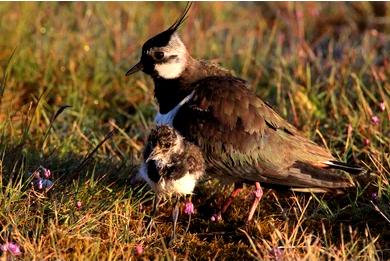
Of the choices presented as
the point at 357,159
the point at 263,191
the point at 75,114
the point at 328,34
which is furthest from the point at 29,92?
the point at 328,34

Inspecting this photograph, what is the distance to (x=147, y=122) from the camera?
20.9 ft

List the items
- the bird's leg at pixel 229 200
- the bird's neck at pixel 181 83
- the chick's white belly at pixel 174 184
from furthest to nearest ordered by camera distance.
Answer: the bird's neck at pixel 181 83
the bird's leg at pixel 229 200
the chick's white belly at pixel 174 184

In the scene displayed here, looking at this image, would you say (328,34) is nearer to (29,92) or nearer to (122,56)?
(122,56)

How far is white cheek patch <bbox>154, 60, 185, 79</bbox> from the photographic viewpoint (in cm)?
521

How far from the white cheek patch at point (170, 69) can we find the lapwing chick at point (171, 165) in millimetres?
655

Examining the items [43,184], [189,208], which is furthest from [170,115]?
[43,184]

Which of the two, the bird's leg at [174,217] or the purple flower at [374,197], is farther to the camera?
the purple flower at [374,197]

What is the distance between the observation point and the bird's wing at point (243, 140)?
185 inches

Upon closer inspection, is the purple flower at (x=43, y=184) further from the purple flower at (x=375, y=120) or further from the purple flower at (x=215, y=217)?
the purple flower at (x=375, y=120)

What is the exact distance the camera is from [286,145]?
4.81m

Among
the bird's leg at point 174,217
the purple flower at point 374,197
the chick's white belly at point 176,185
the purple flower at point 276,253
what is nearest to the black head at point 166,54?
the chick's white belly at point 176,185

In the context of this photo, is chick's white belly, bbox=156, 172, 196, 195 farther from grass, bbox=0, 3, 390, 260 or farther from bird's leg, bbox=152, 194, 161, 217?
grass, bbox=0, 3, 390, 260

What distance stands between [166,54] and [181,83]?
28 cm

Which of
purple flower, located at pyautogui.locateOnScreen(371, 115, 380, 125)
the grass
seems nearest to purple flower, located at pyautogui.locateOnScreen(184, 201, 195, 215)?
the grass
